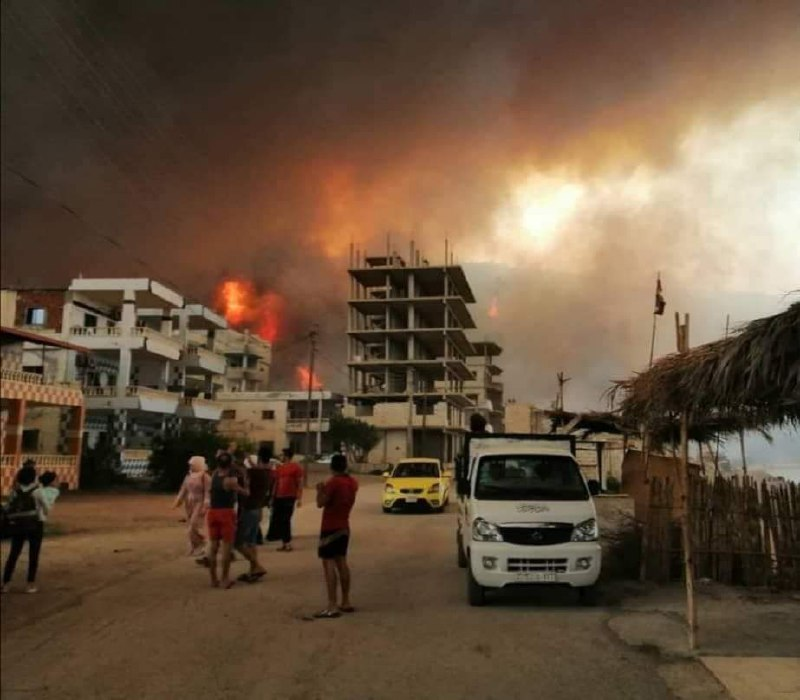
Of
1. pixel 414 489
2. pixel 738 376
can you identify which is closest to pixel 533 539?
pixel 738 376

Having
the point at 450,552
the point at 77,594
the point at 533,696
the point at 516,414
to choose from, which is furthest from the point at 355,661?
the point at 516,414

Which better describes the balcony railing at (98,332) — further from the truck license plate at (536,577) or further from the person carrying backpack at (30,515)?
the truck license plate at (536,577)

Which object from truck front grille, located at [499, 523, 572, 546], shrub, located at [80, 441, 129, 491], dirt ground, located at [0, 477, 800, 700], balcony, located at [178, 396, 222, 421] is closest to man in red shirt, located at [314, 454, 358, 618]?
dirt ground, located at [0, 477, 800, 700]

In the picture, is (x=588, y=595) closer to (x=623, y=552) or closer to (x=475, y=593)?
(x=475, y=593)

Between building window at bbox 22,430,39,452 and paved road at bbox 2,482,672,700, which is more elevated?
building window at bbox 22,430,39,452

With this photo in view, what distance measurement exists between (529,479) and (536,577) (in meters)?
1.46

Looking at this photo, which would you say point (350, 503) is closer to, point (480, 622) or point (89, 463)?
point (480, 622)

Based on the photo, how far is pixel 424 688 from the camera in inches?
207

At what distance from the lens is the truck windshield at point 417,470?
23.9m

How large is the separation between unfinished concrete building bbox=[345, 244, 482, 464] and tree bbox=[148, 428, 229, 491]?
38.7 meters

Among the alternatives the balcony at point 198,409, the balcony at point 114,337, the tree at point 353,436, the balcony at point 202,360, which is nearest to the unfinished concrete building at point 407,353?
the tree at point 353,436

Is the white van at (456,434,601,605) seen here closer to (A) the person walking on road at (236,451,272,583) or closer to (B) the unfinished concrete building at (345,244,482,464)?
(A) the person walking on road at (236,451,272,583)

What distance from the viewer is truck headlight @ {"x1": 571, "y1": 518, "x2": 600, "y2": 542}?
8227 mm

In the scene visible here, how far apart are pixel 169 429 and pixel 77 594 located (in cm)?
2568
